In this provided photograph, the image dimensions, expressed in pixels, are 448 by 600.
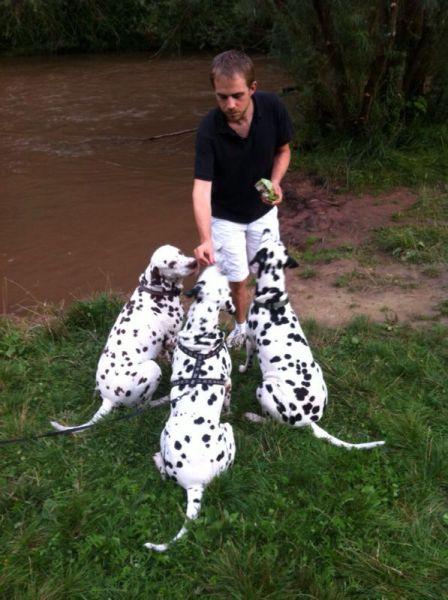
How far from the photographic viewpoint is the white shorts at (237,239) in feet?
15.0

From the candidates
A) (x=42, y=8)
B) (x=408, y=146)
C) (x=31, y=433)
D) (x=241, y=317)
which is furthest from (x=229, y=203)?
(x=42, y=8)

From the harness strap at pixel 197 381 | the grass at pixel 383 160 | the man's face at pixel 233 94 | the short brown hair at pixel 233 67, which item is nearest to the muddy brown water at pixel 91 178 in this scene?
the grass at pixel 383 160

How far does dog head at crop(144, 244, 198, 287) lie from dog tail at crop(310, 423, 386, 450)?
1.66 metres

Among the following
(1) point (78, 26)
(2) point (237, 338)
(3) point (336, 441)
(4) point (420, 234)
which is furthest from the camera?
(1) point (78, 26)

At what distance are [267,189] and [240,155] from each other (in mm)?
336

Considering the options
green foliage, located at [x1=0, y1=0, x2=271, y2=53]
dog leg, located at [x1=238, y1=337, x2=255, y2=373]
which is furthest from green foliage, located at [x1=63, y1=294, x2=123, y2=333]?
green foliage, located at [x1=0, y1=0, x2=271, y2=53]

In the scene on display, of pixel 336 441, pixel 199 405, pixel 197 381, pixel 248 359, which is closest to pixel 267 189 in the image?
pixel 248 359

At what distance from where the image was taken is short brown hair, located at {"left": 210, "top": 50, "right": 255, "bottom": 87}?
3643 mm

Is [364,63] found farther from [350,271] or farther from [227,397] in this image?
[227,397]

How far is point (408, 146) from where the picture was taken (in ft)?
29.8

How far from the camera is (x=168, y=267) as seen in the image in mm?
4586

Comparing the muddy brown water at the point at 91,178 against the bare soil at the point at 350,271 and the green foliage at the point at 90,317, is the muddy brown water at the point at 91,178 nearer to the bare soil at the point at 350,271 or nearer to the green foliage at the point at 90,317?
the green foliage at the point at 90,317

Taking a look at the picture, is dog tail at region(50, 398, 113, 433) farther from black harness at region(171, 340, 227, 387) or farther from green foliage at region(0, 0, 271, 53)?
green foliage at region(0, 0, 271, 53)

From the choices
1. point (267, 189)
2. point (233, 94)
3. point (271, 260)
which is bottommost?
point (271, 260)
